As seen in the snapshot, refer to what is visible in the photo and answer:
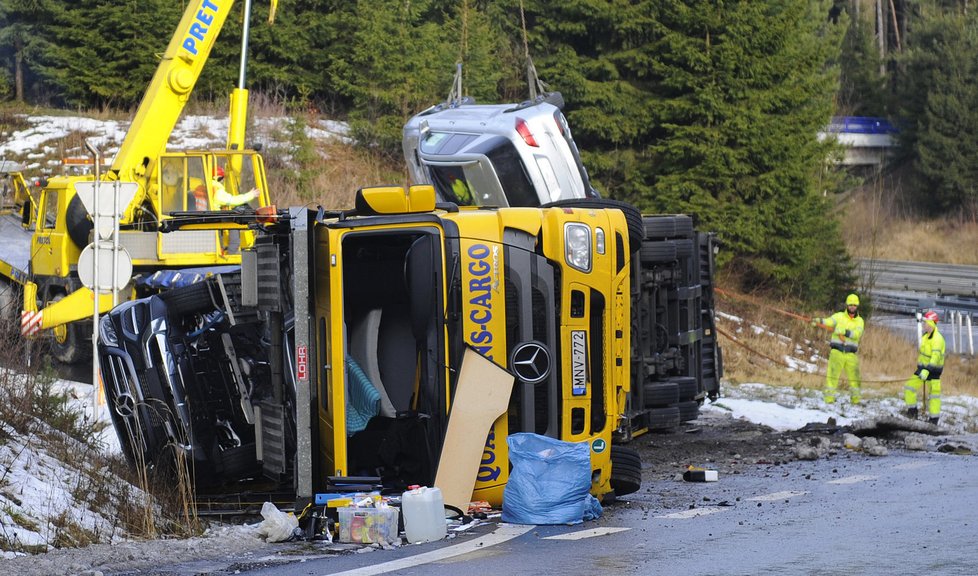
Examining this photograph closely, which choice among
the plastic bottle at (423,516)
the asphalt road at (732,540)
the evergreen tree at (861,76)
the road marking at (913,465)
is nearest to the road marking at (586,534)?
the asphalt road at (732,540)

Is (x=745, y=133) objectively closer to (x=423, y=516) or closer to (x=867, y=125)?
(x=423, y=516)

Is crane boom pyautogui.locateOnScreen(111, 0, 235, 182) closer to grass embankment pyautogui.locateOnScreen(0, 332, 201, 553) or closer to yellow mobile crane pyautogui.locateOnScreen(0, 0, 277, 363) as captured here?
yellow mobile crane pyautogui.locateOnScreen(0, 0, 277, 363)

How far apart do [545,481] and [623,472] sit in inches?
36.8

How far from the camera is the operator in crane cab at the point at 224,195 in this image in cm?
1540

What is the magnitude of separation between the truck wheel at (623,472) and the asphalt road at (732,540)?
129mm

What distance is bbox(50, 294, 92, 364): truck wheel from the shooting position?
1600cm

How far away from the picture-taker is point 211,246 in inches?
637

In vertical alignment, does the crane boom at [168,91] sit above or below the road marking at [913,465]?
above

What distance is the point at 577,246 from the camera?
8336 mm

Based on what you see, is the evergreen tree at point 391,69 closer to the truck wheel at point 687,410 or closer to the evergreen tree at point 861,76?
the truck wheel at point 687,410

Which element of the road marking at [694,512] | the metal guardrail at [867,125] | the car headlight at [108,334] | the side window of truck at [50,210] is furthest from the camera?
the metal guardrail at [867,125]

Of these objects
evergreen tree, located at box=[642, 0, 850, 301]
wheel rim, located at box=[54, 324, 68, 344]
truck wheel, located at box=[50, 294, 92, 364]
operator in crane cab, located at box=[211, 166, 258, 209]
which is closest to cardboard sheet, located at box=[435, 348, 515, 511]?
operator in crane cab, located at box=[211, 166, 258, 209]

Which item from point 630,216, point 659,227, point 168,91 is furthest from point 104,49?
point 630,216

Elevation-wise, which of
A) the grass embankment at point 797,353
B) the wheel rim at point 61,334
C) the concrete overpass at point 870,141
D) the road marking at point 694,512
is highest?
the concrete overpass at point 870,141
